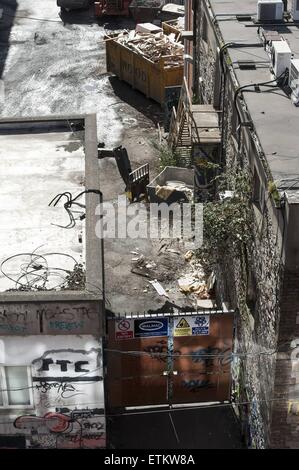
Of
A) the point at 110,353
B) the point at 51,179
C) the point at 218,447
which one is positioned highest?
the point at 51,179

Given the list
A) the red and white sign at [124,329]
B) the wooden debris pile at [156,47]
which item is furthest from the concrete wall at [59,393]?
the wooden debris pile at [156,47]

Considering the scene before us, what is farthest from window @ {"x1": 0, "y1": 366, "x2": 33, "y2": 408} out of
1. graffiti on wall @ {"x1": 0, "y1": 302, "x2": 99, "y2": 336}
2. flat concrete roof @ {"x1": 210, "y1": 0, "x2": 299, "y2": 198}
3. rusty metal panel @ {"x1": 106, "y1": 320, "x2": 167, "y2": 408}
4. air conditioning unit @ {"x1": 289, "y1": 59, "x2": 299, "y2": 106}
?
air conditioning unit @ {"x1": 289, "y1": 59, "x2": 299, "y2": 106}

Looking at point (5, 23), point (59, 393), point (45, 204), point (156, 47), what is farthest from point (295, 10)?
point (5, 23)

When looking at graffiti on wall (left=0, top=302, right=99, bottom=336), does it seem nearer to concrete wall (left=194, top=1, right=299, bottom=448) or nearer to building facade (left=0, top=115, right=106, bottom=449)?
building facade (left=0, top=115, right=106, bottom=449)

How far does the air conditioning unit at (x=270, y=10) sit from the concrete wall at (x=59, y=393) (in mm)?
11056

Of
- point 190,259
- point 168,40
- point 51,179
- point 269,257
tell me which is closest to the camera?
point 269,257

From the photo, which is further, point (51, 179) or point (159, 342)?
point (51, 179)

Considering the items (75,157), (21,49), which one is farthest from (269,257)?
(21,49)

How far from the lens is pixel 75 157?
1962cm

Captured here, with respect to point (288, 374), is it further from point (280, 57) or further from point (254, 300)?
point (280, 57)

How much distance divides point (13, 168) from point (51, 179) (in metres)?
1.15

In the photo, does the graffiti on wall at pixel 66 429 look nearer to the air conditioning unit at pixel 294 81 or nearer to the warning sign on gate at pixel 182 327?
the warning sign on gate at pixel 182 327

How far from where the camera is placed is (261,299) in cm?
1491
